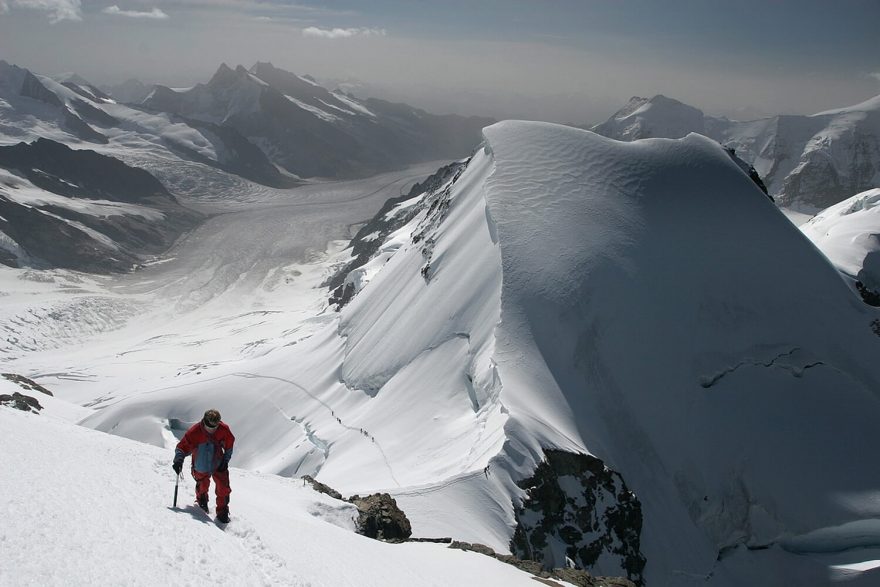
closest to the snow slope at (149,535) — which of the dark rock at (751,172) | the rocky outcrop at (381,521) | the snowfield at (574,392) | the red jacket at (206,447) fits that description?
the snowfield at (574,392)

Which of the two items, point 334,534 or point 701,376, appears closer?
point 334,534

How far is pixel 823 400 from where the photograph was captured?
39656 mm

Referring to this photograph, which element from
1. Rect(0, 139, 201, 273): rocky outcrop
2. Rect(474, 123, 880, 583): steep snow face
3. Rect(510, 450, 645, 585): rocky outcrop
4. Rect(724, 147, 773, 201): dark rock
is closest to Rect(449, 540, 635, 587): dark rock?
Rect(510, 450, 645, 585): rocky outcrop

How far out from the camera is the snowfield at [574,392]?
23875 millimetres

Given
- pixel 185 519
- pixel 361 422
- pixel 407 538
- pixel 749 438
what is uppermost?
pixel 185 519

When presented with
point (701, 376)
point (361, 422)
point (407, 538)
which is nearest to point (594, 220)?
point (701, 376)

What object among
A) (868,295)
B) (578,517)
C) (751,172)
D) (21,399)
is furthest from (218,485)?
(751,172)

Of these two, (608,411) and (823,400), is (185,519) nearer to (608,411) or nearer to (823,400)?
(608,411)

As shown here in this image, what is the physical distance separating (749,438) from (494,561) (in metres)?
25.9

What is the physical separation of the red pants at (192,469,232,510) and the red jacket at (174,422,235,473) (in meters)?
0.15

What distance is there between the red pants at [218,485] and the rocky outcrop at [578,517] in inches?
605

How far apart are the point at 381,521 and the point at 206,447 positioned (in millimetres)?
7420

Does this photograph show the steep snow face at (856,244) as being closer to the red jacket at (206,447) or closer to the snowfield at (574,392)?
the snowfield at (574,392)

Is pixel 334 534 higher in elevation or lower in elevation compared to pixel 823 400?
higher
